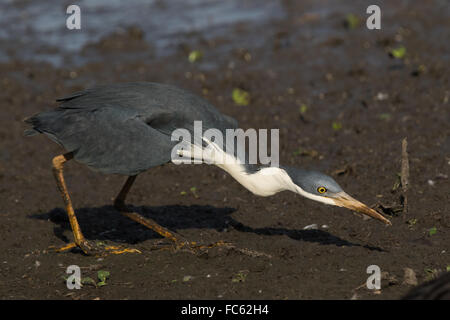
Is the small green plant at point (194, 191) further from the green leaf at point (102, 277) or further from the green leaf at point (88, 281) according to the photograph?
the green leaf at point (88, 281)

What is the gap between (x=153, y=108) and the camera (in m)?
6.50

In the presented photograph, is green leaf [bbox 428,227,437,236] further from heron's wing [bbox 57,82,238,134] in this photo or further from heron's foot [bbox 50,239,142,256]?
heron's foot [bbox 50,239,142,256]

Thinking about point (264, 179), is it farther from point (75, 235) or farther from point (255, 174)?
point (75, 235)

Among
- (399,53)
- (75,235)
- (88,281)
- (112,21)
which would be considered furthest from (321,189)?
(112,21)

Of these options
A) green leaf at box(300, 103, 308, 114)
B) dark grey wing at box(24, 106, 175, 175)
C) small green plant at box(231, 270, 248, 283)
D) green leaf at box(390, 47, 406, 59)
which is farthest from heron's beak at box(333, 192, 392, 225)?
green leaf at box(390, 47, 406, 59)

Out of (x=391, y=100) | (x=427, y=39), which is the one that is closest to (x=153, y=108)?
(x=391, y=100)

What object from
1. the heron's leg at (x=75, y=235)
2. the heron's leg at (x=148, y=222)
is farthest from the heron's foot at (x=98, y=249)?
the heron's leg at (x=148, y=222)

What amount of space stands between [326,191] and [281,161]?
246cm

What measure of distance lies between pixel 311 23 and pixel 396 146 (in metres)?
4.54

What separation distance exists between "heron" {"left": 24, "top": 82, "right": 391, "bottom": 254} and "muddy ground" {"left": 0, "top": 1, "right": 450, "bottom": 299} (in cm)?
52

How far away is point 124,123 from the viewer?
250 inches

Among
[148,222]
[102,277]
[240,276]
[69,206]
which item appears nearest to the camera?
[240,276]
